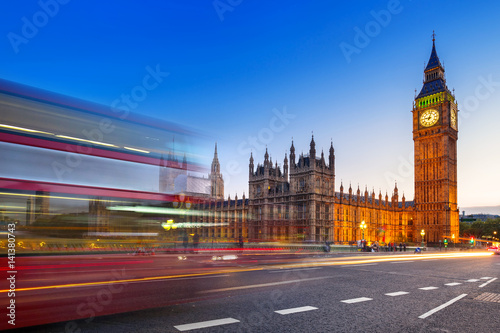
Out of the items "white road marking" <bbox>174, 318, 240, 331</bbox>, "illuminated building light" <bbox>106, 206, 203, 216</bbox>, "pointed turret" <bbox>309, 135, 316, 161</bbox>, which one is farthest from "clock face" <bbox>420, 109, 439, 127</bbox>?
"white road marking" <bbox>174, 318, 240, 331</bbox>

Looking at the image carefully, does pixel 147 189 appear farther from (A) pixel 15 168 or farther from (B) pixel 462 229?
(B) pixel 462 229

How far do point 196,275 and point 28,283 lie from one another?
21.3 ft

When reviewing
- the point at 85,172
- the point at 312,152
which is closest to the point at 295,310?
the point at 85,172

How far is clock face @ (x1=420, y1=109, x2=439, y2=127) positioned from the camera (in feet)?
265

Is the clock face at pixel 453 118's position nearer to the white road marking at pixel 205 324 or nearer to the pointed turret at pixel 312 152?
the pointed turret at pixel 312 152

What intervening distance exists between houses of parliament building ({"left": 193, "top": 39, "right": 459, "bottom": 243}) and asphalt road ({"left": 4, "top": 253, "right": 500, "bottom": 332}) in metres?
51.6

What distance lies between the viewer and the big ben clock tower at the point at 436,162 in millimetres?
77000

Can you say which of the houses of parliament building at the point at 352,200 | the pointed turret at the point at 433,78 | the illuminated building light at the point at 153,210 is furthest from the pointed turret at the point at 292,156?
the illuminated building light at the point at 153,210

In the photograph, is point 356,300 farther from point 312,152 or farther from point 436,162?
point 436,162

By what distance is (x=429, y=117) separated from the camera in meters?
82.1

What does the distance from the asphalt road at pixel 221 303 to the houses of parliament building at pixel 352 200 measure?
51557 mm

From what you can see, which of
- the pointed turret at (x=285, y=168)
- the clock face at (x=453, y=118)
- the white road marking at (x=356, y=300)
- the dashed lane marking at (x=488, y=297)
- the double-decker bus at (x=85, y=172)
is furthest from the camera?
the clock face at (x=453, y=118)

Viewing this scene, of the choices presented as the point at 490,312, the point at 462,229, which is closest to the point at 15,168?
the point at 490,312

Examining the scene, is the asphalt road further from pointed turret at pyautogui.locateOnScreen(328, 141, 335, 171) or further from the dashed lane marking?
pointed turret at pyautogui.locateOnScreen(328, 141, 335, 171)
